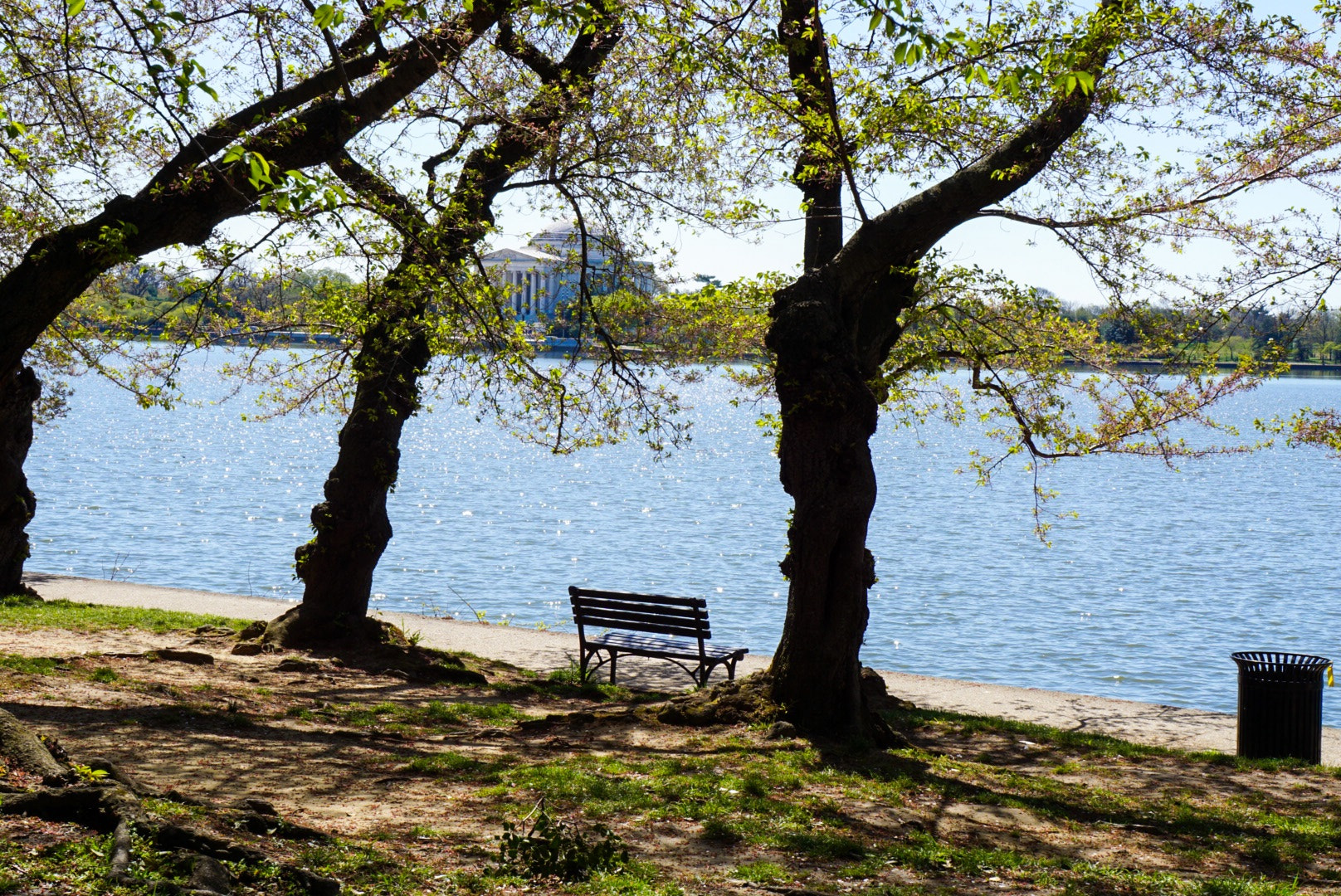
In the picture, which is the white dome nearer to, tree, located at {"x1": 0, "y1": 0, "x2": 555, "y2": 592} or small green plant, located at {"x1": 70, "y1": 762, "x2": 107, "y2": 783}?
tree, located at {"x1": 0, "y1": 0, "x2": 555, "y2": 592}

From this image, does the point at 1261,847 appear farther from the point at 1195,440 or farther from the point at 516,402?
the point at 1195,440

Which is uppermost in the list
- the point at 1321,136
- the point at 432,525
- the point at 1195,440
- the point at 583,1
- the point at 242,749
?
the point at 1195,440

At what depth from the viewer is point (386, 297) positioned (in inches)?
398

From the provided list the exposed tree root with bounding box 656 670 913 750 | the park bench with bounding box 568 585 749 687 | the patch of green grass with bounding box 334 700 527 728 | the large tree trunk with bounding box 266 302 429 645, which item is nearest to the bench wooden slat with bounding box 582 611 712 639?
the park bench with bounding box 568 585 749 687

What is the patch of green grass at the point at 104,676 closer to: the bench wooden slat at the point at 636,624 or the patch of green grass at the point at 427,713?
the patch of green grass at the point at 427,713

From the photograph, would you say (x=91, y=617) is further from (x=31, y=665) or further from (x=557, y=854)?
(x=557, y=854)

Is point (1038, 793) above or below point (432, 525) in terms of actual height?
below

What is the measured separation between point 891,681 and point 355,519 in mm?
5768

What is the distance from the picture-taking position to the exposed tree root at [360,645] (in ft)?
37.6

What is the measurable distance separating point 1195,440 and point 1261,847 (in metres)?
63.5

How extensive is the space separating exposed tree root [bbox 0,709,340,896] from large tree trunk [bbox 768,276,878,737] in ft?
13.7

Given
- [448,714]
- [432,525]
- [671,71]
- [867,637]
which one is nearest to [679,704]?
[448,714]

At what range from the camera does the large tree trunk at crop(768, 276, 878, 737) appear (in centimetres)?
882

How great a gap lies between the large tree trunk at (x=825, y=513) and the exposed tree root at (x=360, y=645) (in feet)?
12.0
